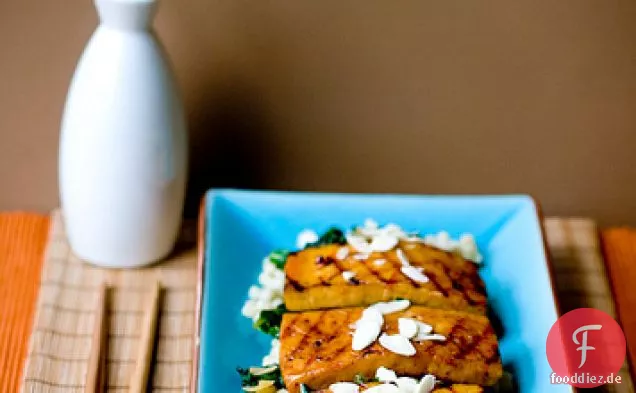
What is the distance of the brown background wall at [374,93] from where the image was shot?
136cm

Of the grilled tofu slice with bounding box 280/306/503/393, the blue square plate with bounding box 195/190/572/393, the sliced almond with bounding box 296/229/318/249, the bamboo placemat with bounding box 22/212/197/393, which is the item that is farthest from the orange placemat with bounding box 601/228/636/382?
the bamboo placemat with bounding box 22/212/197/393

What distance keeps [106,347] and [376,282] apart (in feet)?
1.36

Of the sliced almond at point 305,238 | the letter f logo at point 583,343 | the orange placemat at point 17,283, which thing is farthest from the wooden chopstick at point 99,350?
the letter f logo at point 583,343

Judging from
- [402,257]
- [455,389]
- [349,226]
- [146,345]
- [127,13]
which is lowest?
[455,389]

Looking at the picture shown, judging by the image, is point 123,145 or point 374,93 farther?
point 374,93

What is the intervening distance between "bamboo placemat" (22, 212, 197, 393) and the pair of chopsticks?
0.04 feet

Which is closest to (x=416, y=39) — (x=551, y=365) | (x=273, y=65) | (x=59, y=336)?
(x=273, y=65)

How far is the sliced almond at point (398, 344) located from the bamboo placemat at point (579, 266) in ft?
1.10

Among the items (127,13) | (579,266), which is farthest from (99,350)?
(579,266)

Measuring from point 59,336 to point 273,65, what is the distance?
0.57 metres

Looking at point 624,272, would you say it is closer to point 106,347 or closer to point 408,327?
point 408,327

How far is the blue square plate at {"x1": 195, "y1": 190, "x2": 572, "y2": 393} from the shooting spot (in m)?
1.13

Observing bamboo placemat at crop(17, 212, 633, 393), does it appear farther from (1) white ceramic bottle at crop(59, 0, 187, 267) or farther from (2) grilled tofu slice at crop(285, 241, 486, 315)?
(2) grilled tofu slice at crop(285, 241, 486, 315)

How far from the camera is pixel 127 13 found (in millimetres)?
1130
